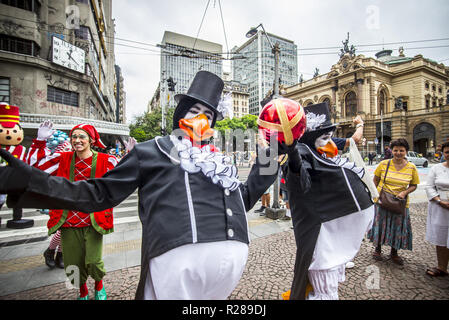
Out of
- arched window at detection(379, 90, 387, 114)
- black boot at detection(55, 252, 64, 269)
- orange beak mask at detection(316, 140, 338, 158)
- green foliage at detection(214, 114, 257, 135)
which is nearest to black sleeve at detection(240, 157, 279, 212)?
orange beak mask at detection(316, 140, 338, 158)

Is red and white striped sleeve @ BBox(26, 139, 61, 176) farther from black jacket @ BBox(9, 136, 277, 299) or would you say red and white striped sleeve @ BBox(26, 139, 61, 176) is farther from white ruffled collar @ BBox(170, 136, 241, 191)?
white ruffled collar @ BBox(170, 136, 241, 191)

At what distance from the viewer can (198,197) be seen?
4.36ft

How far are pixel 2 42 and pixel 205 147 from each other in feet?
67.8

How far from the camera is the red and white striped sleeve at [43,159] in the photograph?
2.71 m

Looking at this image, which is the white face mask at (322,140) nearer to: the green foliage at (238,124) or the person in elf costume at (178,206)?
the person in elf costume at (178,206)

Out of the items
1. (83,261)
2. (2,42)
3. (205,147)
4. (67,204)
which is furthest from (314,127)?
(2,42)

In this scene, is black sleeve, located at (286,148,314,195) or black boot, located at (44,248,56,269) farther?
black boot, located at (44,248,56,269)

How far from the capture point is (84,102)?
18.9m

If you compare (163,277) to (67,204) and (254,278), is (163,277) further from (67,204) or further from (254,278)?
(254,278)

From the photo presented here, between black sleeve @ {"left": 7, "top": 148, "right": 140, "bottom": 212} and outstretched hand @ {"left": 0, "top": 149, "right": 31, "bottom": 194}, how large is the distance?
0.02m

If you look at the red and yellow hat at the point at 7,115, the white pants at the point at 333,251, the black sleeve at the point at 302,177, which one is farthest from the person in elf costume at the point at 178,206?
the red and yellow hat at the point at 7,115

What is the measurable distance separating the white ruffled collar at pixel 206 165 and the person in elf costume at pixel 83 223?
1506mm

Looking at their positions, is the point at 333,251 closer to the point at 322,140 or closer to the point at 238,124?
the point at 322,140

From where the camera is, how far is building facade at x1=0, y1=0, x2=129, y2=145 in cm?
1435
